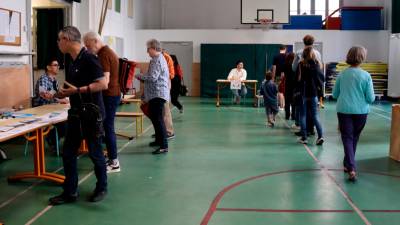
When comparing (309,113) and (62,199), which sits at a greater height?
(309,113)

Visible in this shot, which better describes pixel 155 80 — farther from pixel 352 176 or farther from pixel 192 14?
pixel 192 14

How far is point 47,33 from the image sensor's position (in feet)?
34.8

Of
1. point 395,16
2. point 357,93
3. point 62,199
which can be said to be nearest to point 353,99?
point 357,93

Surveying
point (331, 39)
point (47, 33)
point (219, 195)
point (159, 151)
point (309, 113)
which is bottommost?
point (219, 195)

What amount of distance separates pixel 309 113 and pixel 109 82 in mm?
3366

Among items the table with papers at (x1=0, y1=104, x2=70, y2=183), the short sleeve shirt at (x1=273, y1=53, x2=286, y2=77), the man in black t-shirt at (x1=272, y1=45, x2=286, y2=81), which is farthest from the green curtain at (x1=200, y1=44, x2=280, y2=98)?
the table with papers at (x1=0, y1=104, x2=70, y2=183)

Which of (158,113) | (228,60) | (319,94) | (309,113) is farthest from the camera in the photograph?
(228,60)

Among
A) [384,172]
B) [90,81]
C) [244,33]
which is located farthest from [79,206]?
[244,33]

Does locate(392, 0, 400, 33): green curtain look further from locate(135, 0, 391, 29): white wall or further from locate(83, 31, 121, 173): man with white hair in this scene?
locate(83, 31, 121, 173): man with white hair

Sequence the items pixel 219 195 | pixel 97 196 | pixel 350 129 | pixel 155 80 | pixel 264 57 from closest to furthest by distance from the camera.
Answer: pixel 97 196 → pixel 219 195 → pixel 350 129 → pixel 155 80 → pixel 264 57

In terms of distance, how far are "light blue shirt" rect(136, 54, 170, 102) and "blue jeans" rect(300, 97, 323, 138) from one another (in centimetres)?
217

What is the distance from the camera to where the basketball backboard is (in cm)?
1598

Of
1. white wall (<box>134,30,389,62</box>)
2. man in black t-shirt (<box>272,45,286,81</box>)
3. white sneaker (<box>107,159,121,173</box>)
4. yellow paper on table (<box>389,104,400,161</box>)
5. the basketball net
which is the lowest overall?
white sneaker (<box>107,159,121,173</box>)

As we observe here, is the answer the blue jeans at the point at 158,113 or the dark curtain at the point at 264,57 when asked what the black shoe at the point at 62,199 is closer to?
the blue jeans at the point at 158,113
